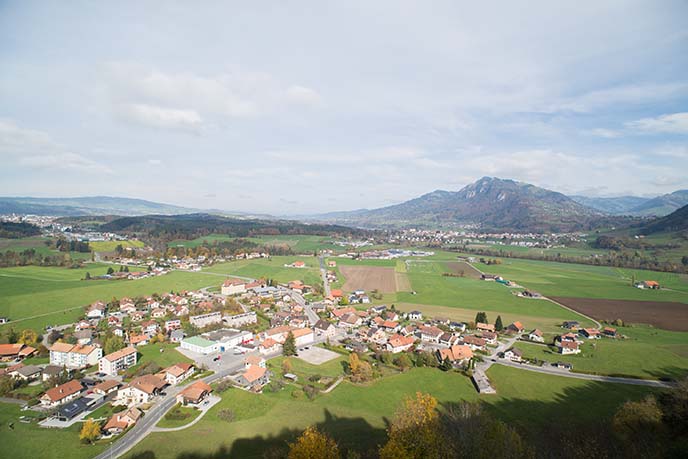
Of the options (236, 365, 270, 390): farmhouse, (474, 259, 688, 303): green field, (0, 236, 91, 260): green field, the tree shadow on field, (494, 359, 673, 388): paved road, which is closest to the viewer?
the tree shadow on field

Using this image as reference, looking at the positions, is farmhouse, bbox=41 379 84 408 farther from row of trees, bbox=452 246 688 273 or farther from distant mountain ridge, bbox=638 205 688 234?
distant mountain ridge, bbox=638 205 688 234

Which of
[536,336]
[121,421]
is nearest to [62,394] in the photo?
[121,421]

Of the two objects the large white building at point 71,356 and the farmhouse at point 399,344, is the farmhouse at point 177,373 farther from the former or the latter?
the farmhouse at point 399,344

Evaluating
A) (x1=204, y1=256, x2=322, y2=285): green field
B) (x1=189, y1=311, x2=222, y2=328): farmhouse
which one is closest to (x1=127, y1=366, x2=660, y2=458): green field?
(x1=189, y1=311, x2=222, y2=328): farmhouse

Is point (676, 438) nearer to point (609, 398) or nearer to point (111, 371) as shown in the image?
point (609, 398)

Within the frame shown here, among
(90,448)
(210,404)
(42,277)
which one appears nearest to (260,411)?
(210,404)

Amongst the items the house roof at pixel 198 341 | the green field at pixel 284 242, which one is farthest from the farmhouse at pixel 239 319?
the green field at pixel 284 242

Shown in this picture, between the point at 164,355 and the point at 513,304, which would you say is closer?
the point at 164,355
